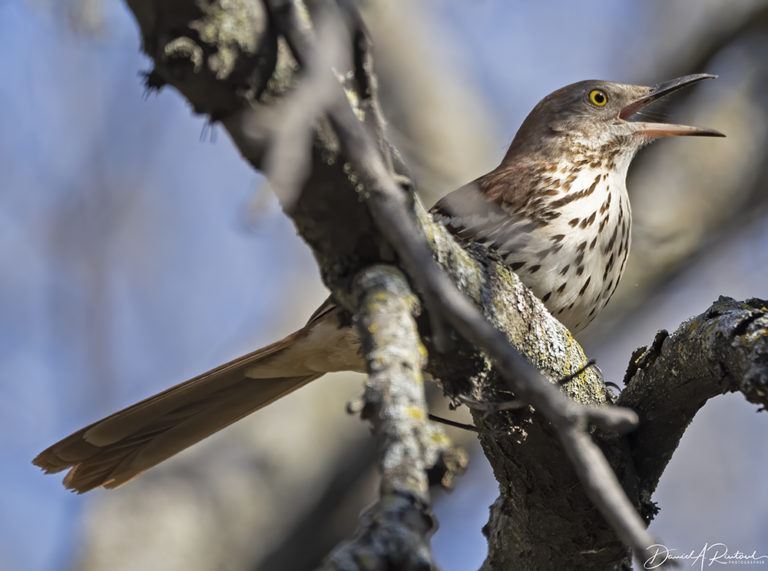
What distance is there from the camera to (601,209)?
3467 millimetres

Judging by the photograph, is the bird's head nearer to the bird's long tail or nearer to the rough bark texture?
the bird's long tail

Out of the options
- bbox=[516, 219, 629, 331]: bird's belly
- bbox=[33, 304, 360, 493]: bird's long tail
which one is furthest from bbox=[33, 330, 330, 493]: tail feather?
bbox=[516, 219, 629, 331]: bird's belly

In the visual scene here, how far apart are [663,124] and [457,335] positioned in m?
2.43

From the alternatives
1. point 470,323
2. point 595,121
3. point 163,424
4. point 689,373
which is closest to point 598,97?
point 595,121

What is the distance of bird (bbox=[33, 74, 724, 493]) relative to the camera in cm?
291

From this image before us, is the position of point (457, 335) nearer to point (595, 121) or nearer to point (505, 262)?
point (505, 262)

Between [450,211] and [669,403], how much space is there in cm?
117

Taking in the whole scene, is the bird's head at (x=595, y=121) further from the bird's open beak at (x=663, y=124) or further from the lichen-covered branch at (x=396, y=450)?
the lichen-covered branch at (x=396, y=450)

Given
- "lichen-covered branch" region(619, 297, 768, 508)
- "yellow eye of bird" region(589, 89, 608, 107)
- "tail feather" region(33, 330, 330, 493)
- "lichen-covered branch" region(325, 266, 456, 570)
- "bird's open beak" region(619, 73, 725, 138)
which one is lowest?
"lichen-covered branch" region(325, 266, 456, 570)

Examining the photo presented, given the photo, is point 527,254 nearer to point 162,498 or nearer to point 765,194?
point 162,498

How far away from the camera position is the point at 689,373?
2.27 meters

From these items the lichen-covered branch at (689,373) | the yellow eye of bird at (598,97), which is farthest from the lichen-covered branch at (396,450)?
the yellow eye of bird at (598,97)

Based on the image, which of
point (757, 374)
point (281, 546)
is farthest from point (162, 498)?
point (757, 374)

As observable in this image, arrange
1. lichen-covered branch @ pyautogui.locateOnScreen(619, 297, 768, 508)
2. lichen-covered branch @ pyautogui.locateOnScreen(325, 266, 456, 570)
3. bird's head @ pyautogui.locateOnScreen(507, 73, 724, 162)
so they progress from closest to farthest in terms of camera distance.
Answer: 1. lichen-covered branch @ pyautogui.locateOnScreen(325, 266, 456, 570)
2. lichen-covered branch @ pyautogui.locateOnScreen(619, 297, 768, 508)
3. bird's head @ pyautogui.locateOnScreen(507, 73, 724, 162)
